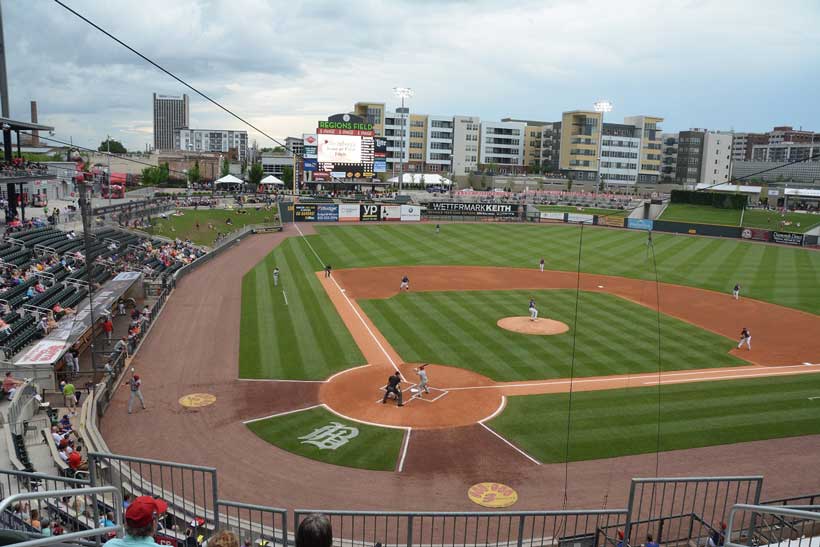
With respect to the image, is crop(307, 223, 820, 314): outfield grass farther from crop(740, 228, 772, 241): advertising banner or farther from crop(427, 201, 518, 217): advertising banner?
crop(427, 201, 518, 217): advertising banner

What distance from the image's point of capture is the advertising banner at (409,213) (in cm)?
8025

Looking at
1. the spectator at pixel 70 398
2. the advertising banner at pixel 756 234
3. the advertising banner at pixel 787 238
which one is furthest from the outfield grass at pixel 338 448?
the advertising banner at pixel 756 234

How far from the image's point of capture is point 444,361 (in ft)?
87.9

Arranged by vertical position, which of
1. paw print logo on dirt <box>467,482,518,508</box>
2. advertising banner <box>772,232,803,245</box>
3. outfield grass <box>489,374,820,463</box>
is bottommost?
paw print logo on dirt <box>467,482,518,508</box>

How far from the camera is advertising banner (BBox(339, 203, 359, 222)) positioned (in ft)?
255

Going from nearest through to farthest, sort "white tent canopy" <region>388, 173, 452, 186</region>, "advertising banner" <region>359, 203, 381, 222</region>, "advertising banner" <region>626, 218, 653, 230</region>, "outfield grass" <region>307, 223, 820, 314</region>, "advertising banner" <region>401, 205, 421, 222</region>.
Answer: "outfield grass" <region>307, 223, 820, 314</region> < "advertising banner" <region>626, 218, 653, 230</region> < "advertising banner" <region>359, 203, 381, 222</region> < "advertising banner" <region>401, 205, 421, 222</region> < "white tent canopy" <region>388, 173, 452, 186</region>

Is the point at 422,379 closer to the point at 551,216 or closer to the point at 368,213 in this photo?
the point at 368,213

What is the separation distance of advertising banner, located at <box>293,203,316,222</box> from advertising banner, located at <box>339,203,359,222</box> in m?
3.55

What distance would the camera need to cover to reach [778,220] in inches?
3221

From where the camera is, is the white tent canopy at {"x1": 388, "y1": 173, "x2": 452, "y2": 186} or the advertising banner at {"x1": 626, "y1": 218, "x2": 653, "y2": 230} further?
the white tent canopy at {"x1": 388, "y1": 173, "x2": 452, "y2": 186}

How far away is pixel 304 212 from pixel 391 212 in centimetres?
1145

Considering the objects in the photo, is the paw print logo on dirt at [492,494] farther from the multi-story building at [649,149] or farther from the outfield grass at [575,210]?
the multi-story building at [649,149]

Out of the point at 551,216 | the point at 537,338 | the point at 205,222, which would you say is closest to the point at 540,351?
the point at 537,338

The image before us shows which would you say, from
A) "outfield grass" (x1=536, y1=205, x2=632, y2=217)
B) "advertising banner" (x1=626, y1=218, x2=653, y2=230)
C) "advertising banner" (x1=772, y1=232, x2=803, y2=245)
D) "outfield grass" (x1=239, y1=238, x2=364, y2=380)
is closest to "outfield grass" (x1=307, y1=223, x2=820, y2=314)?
"advertising banner" (x1=626, y1=218, x2=653, y2=230)
